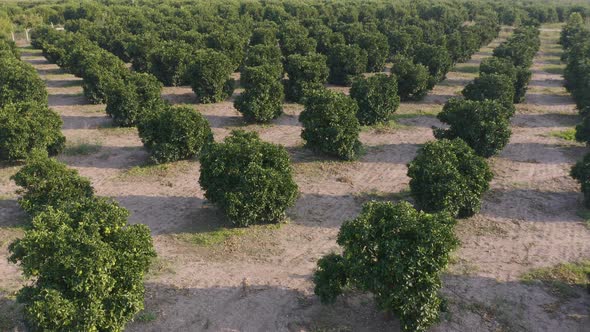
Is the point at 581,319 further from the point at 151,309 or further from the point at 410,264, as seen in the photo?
the point at 151,309

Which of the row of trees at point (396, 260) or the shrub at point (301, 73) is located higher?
the shrub at point (301, 73)

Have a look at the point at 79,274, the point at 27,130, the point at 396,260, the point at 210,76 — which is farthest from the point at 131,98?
the point at 396,260

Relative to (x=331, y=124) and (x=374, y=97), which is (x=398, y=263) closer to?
(x=331, y=124)

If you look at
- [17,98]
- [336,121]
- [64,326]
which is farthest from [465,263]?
[17,98]

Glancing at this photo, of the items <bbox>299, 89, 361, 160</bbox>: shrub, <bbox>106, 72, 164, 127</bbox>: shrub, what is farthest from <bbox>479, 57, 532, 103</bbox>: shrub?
<bbox>106, 72, 164, 127</bbox>: shrub

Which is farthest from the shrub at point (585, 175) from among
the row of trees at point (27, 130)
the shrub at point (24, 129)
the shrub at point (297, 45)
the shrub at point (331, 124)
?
the shrub at point (297, 45)

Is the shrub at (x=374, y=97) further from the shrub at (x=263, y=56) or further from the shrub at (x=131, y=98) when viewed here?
the shrub at (x=131, y=98)
